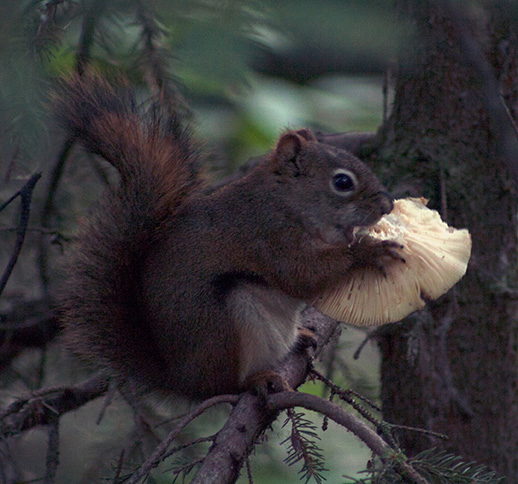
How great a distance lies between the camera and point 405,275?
138 cm

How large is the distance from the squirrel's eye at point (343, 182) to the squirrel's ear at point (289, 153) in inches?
4.6

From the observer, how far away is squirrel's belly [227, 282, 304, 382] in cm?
151

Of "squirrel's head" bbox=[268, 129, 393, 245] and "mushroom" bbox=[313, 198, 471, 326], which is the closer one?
"mushroom" bbox=[313, 198, 471, 326]

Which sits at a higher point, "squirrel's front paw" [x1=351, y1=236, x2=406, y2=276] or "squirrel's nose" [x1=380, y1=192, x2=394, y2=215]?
"squirrel's nose" [x1=380, y1=192, x2=394, y2=215]

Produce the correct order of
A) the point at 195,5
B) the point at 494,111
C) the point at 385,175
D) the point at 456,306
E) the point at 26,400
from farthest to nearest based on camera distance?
the point at 385,175, the point at 456,306, the point at 26,400, the point at 494,111, the point at 195,5

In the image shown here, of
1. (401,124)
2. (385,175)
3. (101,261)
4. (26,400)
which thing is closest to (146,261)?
(101,261)

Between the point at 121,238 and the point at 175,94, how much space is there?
0.41 meters

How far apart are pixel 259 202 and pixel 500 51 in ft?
2.76

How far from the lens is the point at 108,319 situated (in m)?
1.53

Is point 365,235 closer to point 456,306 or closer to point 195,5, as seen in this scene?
point 456,306

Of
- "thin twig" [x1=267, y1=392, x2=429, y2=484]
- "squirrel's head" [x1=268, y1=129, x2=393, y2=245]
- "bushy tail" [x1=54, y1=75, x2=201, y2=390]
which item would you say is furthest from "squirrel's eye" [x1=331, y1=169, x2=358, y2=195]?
"thin twig" [x1=267, y1=392, x2=429, y2=484]

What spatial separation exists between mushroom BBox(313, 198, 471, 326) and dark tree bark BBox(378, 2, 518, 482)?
0.20 meters

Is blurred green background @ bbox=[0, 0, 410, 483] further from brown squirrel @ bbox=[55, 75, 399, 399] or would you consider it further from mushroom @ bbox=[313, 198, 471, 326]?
mushroom @ bbox=[313, 198, 471, 326]

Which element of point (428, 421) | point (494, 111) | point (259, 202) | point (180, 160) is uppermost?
point (494, 111)
